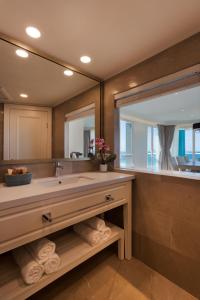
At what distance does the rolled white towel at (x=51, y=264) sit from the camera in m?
0.99

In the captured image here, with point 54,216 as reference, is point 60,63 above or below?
above

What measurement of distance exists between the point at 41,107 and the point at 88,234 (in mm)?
1265

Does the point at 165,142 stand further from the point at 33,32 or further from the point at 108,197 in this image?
the point at 33,32

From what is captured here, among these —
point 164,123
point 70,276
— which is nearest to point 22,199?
point 70,276

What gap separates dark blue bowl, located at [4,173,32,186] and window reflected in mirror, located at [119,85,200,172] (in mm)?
2776

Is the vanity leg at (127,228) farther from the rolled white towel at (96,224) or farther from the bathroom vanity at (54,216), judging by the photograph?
the rolled white towel at (96,224)

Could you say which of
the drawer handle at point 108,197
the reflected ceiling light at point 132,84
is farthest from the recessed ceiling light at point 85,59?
the drawer handle at point 108,197

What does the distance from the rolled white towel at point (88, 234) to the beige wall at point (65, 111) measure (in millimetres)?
752

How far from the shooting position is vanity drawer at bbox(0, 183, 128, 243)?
833 millimetres

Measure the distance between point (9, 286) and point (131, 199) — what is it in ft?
3.75

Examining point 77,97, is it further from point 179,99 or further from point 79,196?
point 179,99

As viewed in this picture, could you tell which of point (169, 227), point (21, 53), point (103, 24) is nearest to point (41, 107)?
point (21, 53)

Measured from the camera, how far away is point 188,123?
5770 millimetres

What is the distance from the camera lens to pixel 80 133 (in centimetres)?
189
